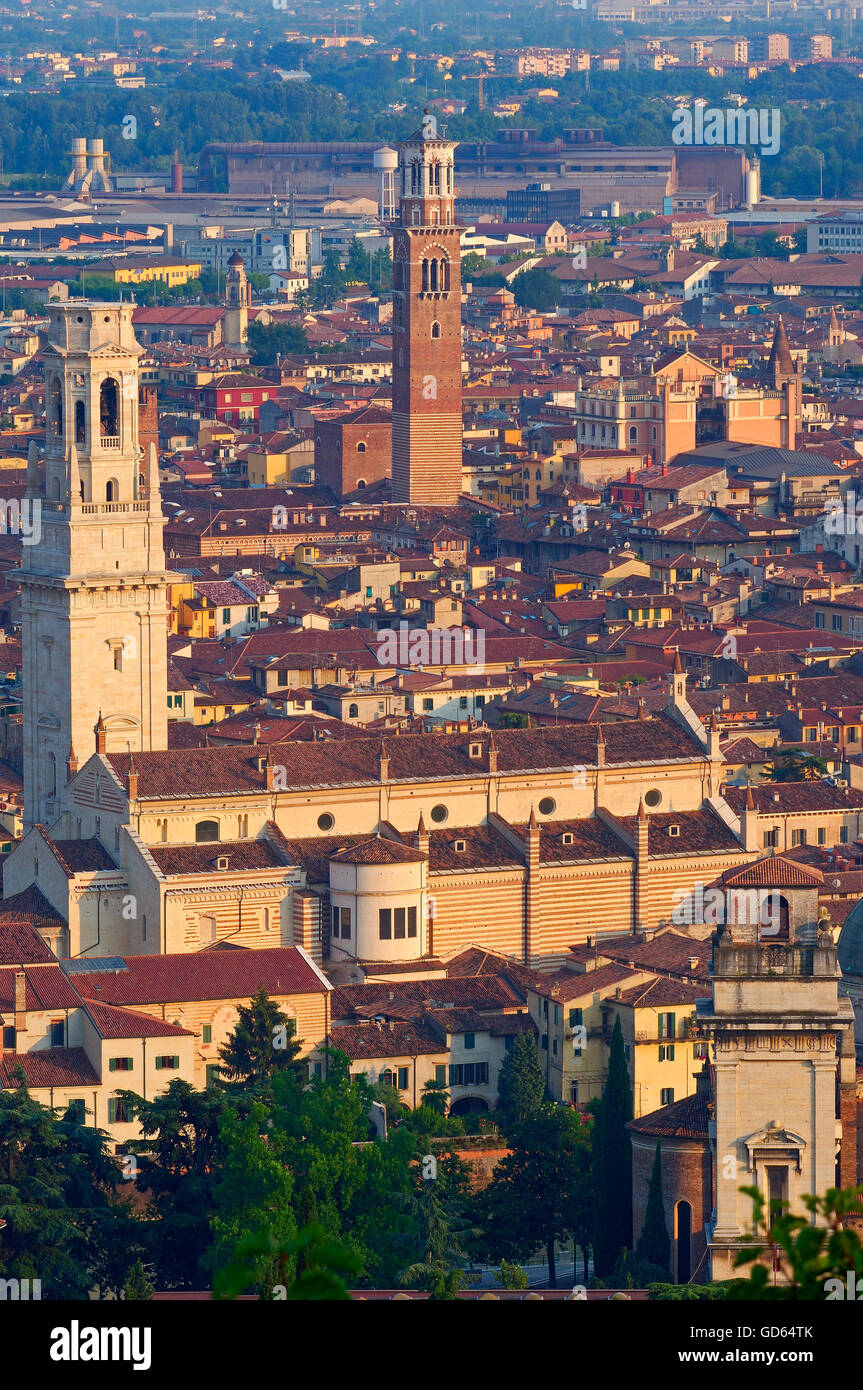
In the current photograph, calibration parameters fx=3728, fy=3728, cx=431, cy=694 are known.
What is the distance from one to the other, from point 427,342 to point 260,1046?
178 feet

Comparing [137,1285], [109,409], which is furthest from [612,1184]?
[109,409]

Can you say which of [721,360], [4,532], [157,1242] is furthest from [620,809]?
[721,360]

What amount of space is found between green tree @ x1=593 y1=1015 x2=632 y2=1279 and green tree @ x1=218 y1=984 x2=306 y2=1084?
4.56 metres

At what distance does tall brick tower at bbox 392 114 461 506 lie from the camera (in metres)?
90.3

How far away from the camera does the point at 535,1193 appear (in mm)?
34594

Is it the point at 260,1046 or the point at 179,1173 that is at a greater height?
the point at 260,1046

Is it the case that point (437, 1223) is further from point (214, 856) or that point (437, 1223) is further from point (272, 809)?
point (272, 809)

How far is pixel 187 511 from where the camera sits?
87000mm

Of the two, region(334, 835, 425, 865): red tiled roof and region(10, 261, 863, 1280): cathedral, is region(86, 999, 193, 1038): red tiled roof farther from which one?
region(334, 835, 425, 865): red tiled roof

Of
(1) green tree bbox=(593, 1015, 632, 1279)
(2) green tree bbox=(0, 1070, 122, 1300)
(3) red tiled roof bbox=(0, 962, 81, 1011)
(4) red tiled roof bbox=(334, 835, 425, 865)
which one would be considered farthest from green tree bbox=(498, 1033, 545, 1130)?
(2) green tree bbox=(0, 1070, 122, 1300)

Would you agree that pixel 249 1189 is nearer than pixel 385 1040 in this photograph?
Yes

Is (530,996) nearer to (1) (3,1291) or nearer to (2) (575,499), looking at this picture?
(1) (3,1291)
